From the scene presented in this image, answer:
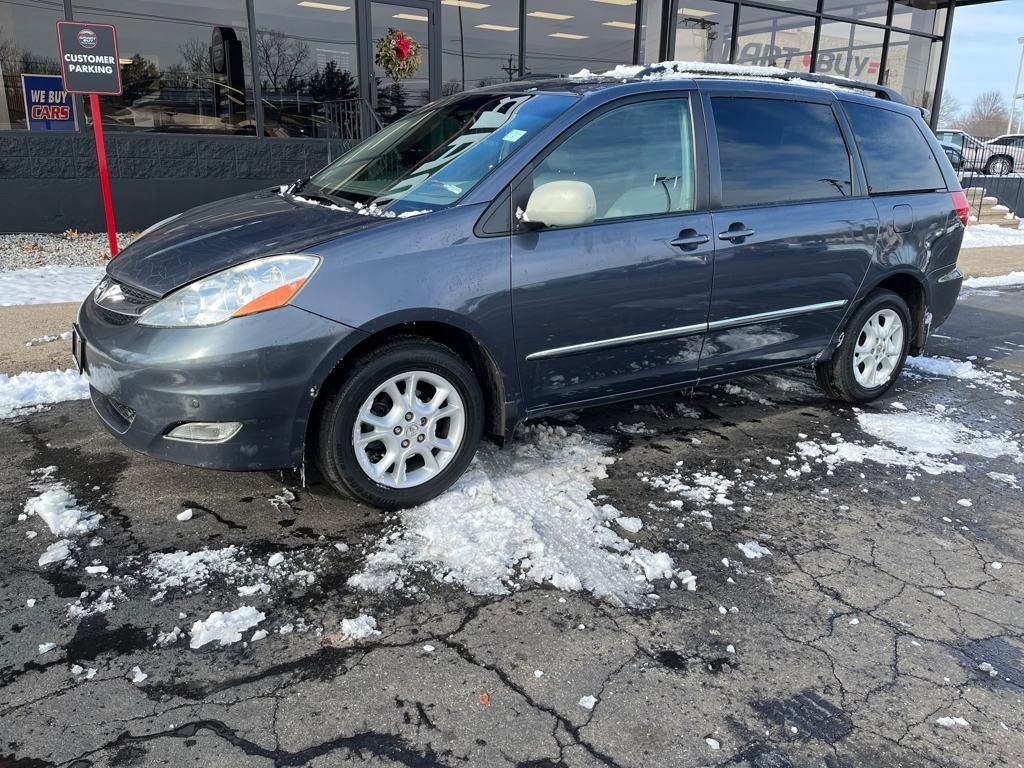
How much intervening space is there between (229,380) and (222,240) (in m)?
0.74

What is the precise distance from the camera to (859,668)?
257 cm

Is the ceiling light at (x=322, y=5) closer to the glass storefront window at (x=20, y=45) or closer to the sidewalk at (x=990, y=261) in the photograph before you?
the glass storefront window at (x=20, y=45)

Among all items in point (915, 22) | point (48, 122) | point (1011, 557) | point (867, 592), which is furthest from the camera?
point (915, 22)

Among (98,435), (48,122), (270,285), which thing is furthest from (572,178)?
(48,122)

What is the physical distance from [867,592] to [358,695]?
195 centimetres

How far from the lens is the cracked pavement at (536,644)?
2.20 m

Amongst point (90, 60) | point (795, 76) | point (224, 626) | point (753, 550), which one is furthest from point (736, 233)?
point (90, 60)

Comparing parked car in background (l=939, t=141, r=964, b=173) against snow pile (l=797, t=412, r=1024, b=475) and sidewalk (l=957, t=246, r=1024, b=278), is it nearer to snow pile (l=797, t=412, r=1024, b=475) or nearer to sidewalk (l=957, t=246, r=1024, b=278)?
sidewalk (l=957, t=246, r=1024, b=278)

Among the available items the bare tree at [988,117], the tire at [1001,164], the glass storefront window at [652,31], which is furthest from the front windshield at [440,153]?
the bare tree at [988,117]

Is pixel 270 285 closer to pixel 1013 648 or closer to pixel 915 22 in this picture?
pixel 1013 648

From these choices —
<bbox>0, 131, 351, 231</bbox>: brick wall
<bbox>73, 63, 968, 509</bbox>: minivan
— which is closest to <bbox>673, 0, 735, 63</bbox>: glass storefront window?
<bbox>0, 131, 351, 231</bbox>: brick wall

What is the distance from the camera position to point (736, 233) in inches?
160

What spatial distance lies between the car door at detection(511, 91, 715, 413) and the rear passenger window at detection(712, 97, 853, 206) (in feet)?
0.71

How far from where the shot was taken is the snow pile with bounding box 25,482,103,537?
3.21m
